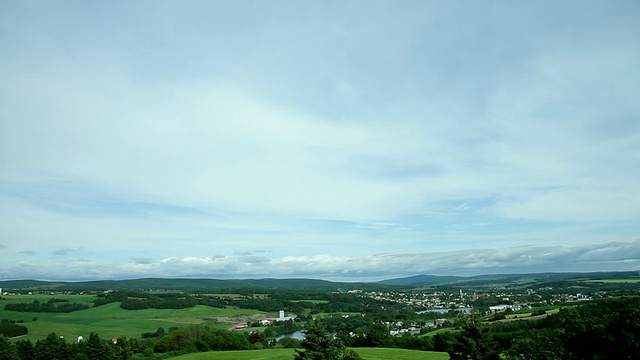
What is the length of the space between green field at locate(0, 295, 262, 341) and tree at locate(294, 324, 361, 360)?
8638 cm

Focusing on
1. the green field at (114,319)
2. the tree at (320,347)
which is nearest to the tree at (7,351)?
the green field at (114,319)

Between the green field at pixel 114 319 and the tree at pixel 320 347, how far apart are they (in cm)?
8638

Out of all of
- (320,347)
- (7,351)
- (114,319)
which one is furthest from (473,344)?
(114,319)

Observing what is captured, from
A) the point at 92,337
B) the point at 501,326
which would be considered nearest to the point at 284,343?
the point at 92,337

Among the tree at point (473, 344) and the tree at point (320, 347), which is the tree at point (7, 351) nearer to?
the tree at point (320, 347)

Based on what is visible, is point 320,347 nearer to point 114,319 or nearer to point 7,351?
point 7,351

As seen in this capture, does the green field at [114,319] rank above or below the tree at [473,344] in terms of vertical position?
below

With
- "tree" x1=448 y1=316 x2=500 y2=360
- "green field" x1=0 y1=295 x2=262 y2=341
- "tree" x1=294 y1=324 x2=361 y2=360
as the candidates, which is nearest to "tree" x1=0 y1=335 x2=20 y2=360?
"green field" x1=0 y1=295 x2=262 y2=341

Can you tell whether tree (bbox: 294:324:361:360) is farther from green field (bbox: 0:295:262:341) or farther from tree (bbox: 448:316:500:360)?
green field (bbox: 0:295:262:341)

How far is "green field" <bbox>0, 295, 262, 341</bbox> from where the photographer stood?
10125 cm

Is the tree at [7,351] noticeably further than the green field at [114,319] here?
No

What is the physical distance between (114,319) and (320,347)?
115514 mm

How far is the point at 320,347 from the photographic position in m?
28.5

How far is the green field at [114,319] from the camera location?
10125cm
